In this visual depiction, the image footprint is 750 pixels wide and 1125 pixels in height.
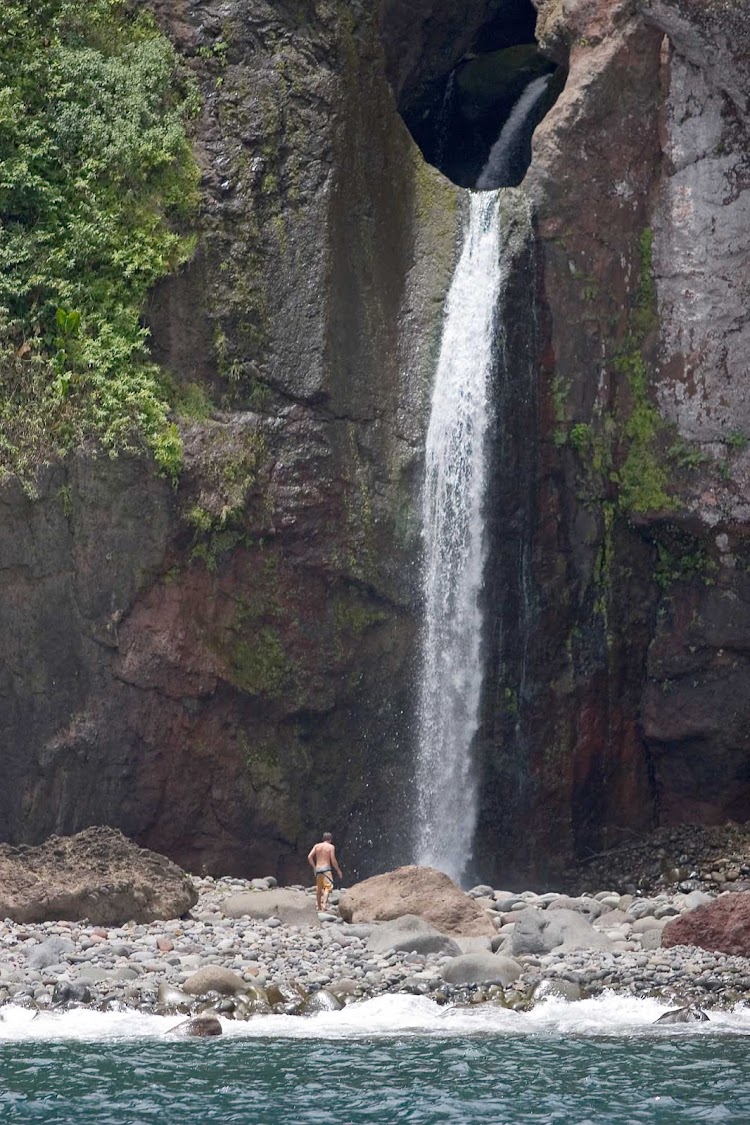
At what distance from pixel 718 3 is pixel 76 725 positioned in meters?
11.8

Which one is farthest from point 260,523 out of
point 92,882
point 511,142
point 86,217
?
point 511,142

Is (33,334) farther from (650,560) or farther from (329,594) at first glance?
(650,560)

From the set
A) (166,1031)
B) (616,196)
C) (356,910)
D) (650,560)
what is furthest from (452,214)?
(166,1031)

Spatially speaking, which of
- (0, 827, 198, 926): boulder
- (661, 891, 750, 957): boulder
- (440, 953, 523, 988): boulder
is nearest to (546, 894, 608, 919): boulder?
(661, 891, 750, 957): boulder

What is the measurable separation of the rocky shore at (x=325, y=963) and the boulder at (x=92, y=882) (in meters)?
0.17

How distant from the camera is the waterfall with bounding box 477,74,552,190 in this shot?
2514 cm

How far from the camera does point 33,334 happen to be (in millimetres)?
20109

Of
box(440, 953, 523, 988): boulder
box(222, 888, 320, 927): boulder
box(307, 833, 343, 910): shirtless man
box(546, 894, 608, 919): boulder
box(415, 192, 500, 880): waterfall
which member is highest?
box(415, 192, 500, 880): waterfall

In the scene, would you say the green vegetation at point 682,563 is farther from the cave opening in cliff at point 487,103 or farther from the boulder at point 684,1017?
the boulder at point 684,1017

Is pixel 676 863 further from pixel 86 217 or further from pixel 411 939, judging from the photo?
pixel 86 217

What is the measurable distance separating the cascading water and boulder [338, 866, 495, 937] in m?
2.97

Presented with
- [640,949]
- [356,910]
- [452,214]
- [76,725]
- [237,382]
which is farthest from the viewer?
[452,214]

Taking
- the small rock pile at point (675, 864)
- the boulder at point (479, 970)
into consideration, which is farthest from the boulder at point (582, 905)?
the boulder at point (479, 970)

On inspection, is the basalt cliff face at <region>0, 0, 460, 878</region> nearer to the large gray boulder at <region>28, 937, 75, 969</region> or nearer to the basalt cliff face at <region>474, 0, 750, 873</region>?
the basalt cliff face at <region>474, 0, 750, 873</region>
